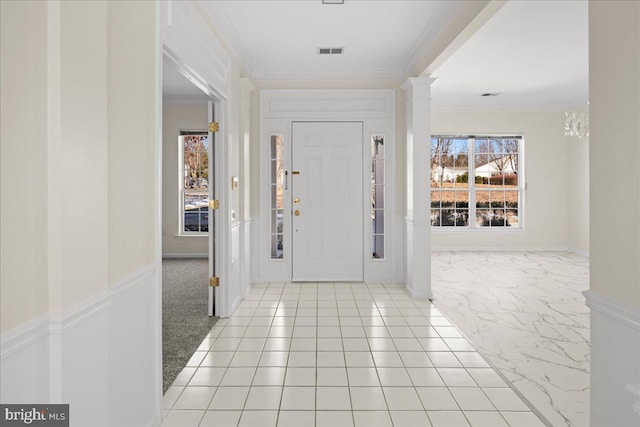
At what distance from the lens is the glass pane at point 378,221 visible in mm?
5254

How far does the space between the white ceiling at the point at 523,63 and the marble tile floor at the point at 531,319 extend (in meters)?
2.80

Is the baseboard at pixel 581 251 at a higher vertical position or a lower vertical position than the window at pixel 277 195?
lower

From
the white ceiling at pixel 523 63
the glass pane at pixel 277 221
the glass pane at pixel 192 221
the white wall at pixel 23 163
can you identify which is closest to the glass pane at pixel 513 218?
the white ceiling at pixel 523 63

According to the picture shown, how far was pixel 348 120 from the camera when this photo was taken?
17.0 feet

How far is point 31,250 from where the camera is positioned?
1.17m

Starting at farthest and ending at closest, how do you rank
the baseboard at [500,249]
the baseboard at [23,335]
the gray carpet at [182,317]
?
the baseboard at [500,249] → the gray carpet at [182,317] → the baseboard at [23,335]

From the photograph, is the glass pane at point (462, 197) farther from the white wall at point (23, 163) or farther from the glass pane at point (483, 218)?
the white wall at point (23, 163)

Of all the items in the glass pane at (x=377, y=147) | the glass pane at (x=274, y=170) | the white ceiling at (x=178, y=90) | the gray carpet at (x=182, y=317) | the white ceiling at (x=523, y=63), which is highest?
the white ceiling at (x=178, y=90)

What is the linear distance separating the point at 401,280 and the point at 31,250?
14.8 ft

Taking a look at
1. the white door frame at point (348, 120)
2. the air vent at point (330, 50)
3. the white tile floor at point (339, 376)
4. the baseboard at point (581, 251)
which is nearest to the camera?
the white tile floor at point (339, 376)

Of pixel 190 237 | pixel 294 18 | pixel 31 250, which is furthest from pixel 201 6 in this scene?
pixel 190 237

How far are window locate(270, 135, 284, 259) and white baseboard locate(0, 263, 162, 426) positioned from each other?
318 centimetres

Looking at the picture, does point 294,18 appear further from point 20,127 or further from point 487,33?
point 20,127

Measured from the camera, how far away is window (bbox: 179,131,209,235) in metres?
7.46
